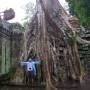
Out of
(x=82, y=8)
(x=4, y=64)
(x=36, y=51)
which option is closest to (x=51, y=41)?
(x=36, y=51)

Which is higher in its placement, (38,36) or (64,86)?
(38,36)

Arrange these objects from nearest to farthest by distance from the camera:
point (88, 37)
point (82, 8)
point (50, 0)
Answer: point (50, 0)
point (88, 37)
point (82, 8)

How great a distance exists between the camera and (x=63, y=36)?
1195cm

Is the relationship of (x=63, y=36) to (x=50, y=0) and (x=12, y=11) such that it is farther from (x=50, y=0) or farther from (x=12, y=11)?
(x=12, y=11)

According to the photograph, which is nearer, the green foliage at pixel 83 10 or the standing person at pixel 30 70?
the standing person at pixel 30 70

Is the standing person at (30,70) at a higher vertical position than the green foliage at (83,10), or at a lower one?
lower

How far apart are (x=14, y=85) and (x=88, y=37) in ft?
14.1

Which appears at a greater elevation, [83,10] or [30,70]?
[83,10]

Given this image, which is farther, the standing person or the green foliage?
the green foliage

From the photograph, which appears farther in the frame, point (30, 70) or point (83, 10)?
point (83, 10)

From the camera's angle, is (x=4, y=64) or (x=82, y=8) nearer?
(x=4, y=64)

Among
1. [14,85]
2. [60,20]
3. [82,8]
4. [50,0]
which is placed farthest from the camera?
[82,8]

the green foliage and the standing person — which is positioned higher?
the green foliage

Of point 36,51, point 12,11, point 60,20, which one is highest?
point 12,11
